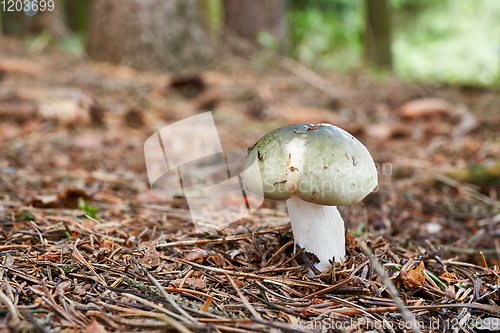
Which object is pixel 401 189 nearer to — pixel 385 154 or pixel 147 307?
pixel 385 154

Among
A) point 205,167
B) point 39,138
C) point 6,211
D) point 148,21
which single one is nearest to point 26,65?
point 148,21

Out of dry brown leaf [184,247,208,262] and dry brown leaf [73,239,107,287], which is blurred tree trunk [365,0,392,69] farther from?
dry brown leaf [73,239,107,287]

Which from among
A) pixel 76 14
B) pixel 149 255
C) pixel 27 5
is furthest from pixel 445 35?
pixel 149 255

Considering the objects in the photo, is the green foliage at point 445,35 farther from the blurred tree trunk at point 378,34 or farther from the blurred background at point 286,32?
the blurred tree trunk at point 378,34

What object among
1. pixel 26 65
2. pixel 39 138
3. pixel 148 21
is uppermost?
pixel 148 21

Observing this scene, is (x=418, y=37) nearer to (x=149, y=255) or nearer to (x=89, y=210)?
(x=89, y=210)

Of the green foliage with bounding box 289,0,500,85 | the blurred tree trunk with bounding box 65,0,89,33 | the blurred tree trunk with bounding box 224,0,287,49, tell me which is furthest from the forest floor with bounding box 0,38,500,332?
the blurred tree trunk with bounding box 65,0,89,33

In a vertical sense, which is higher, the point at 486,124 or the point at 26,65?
the point at 26,65
